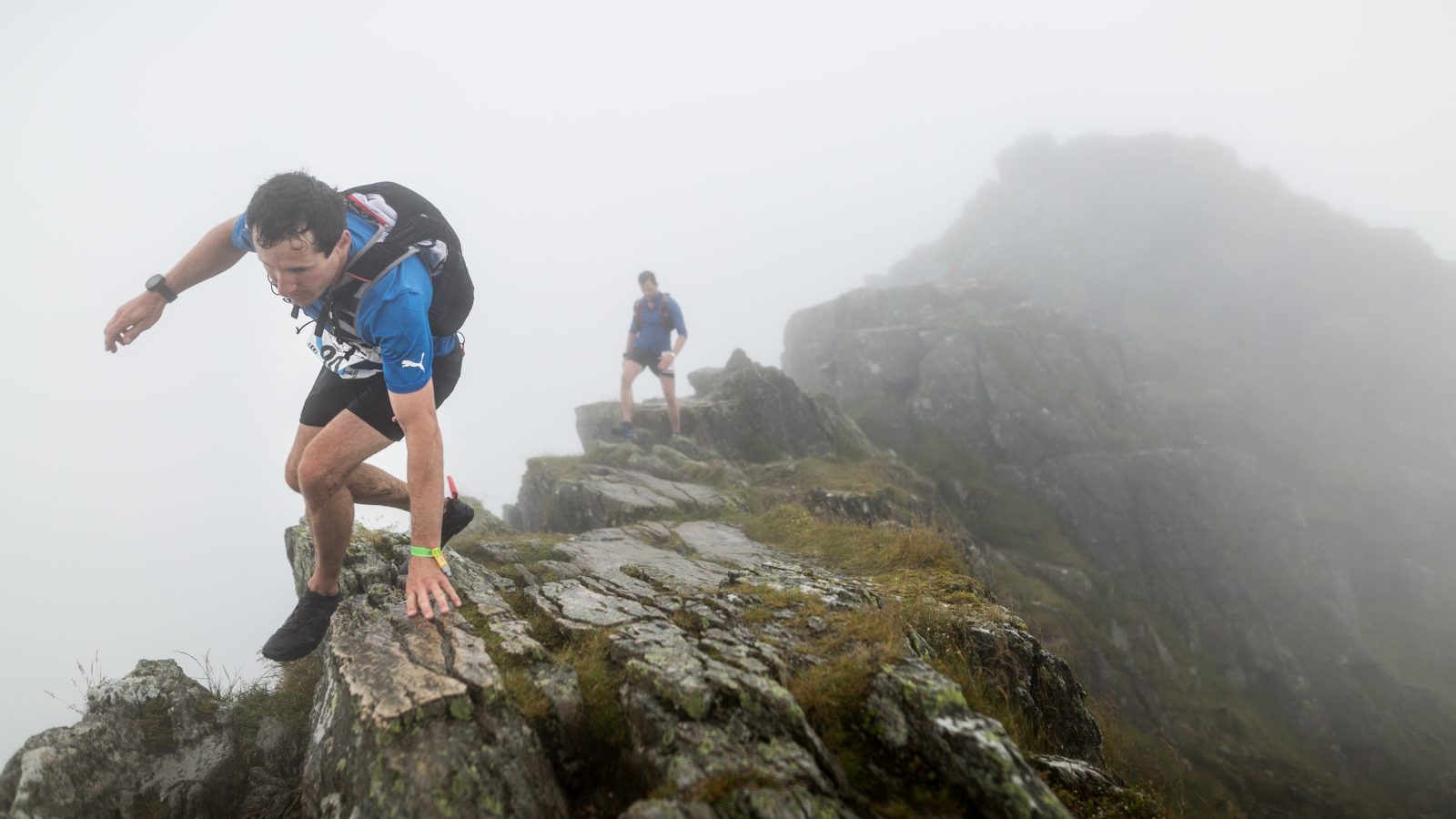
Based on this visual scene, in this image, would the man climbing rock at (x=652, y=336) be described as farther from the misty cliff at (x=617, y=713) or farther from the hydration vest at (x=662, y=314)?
the misty cliff at (x=617, y=713)

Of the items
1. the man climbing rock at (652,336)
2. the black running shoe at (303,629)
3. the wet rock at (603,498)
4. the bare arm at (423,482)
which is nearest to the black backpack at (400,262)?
the bare arm at (423,482)

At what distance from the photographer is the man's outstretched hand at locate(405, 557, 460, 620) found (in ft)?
17.4

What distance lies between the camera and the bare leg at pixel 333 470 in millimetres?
5621

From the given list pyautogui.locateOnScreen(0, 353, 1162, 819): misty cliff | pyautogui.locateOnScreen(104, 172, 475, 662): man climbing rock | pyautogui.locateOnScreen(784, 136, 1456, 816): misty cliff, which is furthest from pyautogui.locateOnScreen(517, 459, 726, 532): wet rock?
pyautogui.locateOnScreen(784, 136, 1456, 816): misty cliff

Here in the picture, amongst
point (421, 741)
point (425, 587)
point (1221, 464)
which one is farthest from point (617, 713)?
point (1221, 464)

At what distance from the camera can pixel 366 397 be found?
5852 mm

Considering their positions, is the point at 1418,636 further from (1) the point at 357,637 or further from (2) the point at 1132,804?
(1) the point at 357,637

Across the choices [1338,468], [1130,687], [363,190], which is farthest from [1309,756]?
[363,190]

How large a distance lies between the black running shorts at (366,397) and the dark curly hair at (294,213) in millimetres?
1480

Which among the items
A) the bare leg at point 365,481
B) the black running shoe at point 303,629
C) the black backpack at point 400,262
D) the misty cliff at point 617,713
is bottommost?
the misty cliff at point 617,713

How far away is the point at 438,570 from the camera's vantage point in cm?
→ 549

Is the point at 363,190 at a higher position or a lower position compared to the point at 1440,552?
higher

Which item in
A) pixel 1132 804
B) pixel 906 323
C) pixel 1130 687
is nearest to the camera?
pixel 1132 804

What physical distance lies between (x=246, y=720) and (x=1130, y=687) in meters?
32.6
